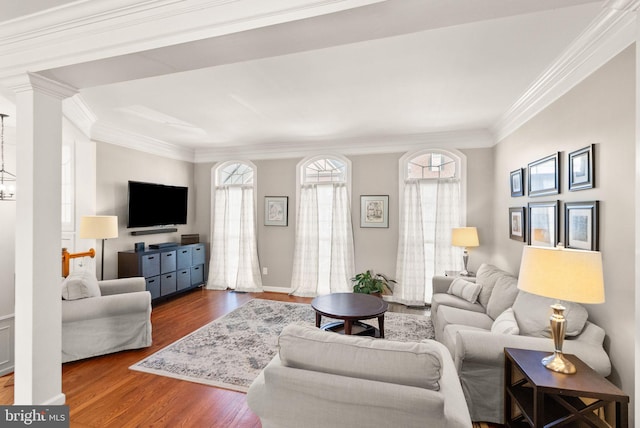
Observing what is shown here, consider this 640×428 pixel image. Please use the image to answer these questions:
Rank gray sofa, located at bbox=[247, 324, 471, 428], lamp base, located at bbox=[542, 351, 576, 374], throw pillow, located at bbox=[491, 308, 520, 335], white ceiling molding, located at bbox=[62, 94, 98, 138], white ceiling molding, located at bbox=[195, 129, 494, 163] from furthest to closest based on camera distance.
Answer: white ceiling molding, located at bbox=[195, 129, 494, 163] → white ceiling molding, located at bbox=[62, 94, 98, 138] → throw pillow, located at bbox=[491, 308, 520, 335] → lamp base, located at bbox=[542, 351, 576, 374] → gray sofa, located at bbox=[247, 324, 471, 428]

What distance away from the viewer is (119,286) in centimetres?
366

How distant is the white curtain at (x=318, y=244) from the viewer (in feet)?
17.3

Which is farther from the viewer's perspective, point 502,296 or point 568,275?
point 502,296

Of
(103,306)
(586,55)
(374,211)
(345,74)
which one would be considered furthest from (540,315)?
(103,306)

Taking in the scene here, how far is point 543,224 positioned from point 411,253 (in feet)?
7.32

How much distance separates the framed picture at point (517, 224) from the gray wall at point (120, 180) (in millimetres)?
5440

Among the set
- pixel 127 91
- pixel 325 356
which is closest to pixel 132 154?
pixel 127 91

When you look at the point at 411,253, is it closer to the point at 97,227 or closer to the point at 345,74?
the point at 345,74

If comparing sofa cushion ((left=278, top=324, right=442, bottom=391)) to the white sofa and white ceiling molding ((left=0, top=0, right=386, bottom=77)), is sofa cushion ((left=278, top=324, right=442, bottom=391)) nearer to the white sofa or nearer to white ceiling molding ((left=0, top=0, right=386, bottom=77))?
white ceiling molding ((left=0, top=0, right=386, bottom=77))

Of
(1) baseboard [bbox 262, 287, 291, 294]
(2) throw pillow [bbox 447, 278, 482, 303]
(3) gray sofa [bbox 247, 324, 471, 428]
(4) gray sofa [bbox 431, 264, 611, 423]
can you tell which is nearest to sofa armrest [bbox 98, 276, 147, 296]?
(1) baseboard [bbox 262, 287, 291, 294]

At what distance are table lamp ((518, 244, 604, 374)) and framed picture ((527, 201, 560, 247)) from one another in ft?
3.82

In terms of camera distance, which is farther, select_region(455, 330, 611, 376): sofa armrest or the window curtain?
the window curtain

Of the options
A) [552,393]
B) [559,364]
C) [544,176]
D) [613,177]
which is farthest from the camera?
[544,176]

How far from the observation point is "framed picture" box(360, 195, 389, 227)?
5.14m
